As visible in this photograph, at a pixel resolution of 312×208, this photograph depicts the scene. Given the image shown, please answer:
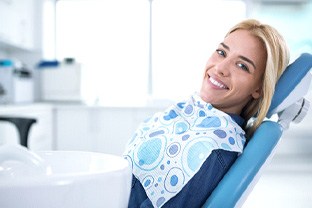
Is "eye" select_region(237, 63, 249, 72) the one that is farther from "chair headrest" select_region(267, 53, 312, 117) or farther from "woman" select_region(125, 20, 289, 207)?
"chair headrest" select_region(267, 53, 312, 117)

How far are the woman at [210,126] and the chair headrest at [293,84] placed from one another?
0.03m

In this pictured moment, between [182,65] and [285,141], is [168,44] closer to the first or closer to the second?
[182,65]

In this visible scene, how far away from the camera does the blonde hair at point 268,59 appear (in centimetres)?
114

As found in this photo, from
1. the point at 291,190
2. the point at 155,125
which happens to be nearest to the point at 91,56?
the point at 291,190

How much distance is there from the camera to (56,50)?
479cm

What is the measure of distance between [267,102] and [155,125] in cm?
34

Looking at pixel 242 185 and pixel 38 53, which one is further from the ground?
pixel 38 53

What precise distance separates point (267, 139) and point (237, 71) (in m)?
0.23

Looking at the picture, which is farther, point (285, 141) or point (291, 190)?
point (285, 141)

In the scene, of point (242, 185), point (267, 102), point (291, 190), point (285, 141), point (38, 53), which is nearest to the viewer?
point (242, 185)

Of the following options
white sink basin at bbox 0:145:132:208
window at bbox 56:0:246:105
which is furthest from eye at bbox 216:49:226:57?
window at bbox 56:0:246:105

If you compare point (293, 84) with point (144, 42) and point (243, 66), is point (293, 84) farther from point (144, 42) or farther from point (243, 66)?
point (144, 42)

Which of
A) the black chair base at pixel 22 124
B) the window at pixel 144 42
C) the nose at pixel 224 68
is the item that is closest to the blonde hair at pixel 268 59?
the nose at pixel 224 68

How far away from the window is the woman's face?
3398 mm
